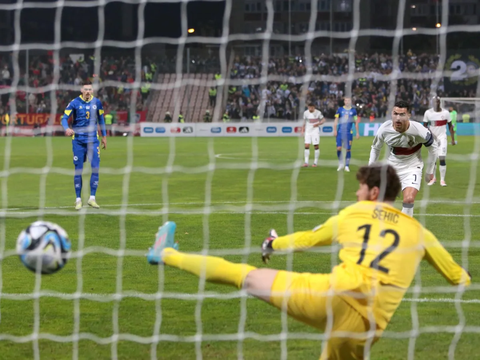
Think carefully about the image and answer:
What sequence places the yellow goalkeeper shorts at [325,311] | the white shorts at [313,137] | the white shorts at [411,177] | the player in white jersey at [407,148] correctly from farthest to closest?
the white shorts at [313,137] → the white shorts at [411,177] → the player in white jersey at [407,148] → the yellow goalkeeper shorts at [325,311]

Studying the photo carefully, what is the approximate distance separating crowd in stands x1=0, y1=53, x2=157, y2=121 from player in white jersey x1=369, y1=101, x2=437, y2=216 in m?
30.4

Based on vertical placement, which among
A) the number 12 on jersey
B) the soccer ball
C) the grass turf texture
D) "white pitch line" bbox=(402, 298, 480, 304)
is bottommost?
the grass turf texture

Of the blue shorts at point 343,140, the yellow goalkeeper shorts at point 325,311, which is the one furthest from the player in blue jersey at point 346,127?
the yellow goalkeeper shorts at point 325,311

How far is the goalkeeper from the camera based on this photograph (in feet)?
15.4

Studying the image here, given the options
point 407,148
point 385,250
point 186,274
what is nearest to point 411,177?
point 407,148

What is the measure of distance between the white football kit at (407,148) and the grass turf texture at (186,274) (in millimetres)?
888

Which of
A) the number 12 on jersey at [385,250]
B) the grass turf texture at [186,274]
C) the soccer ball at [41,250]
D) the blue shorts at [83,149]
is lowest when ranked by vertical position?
the grass turf texture at [186,274]

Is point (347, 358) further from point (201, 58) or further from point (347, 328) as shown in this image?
point (201, 58)

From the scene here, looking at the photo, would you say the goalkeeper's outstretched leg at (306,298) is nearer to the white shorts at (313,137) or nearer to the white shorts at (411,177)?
the white shorts at (411,177)

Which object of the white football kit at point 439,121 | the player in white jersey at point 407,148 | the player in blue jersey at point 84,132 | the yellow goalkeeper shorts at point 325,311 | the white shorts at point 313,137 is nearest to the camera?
the yellow goalkeeper shorts at point 325,311

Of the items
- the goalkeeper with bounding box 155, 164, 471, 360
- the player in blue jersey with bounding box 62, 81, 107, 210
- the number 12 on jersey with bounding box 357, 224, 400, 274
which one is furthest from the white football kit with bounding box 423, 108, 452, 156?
the number 12 on jersey with bounding box 357, 224, 400, 274

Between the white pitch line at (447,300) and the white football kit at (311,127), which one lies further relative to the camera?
the white football kit at (311,127)

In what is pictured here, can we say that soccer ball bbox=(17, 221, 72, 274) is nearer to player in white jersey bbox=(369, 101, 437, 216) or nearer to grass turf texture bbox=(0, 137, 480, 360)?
grass turf texture bbox=(0, 137, 480, 360)

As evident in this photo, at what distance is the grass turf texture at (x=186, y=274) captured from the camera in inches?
227
